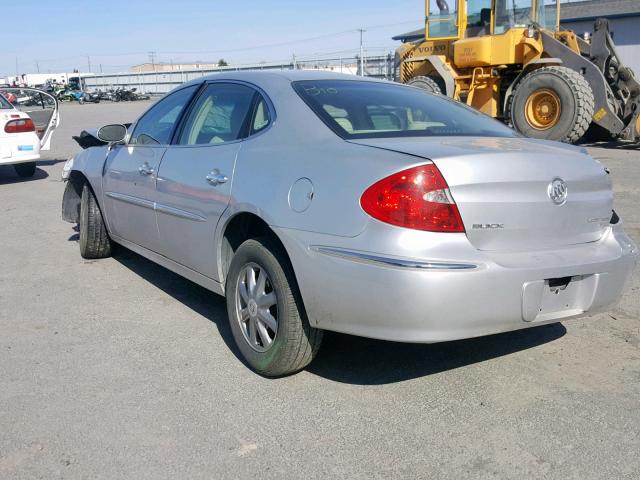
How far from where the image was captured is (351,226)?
3.03m

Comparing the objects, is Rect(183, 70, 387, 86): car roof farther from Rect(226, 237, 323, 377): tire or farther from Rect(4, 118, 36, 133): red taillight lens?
Rect(4, 118, 36, 133): red taillight lens

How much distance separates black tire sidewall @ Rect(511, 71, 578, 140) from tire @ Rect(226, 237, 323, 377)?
991 centimetres

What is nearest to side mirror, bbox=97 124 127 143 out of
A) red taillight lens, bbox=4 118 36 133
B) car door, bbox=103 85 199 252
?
car door, bbox=103 85 199 252

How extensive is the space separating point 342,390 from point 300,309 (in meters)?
0.48

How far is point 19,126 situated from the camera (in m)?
11.1

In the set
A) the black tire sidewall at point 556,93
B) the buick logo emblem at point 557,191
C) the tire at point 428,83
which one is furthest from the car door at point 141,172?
the tire at point 428,83

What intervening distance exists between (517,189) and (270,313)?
4.51ft

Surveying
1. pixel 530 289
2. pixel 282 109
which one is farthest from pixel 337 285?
pixel 282 109

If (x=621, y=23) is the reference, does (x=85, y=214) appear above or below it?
below

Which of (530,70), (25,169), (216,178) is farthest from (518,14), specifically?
(216,178)

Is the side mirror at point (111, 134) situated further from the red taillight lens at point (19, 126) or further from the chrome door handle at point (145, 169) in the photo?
the red taillight lens at point (19, 126)

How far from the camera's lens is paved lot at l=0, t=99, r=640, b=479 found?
2807 millimetres

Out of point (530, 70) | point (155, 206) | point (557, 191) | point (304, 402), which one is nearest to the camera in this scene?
point (557, 191)

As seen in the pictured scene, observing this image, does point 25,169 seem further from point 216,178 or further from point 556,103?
point 556,103
